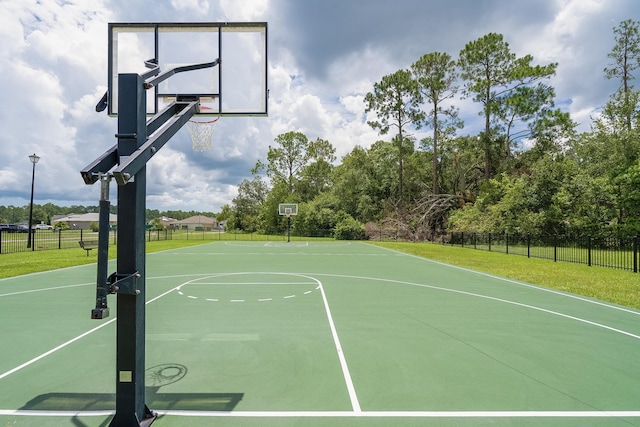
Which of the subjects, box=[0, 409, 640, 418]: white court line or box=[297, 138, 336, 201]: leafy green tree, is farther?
box=[297, 138, 336, 201]: leafy green tree

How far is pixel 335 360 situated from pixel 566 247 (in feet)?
61.1

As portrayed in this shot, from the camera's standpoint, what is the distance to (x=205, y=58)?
17.6 ft

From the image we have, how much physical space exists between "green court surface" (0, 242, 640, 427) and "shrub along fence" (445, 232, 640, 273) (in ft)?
26.7

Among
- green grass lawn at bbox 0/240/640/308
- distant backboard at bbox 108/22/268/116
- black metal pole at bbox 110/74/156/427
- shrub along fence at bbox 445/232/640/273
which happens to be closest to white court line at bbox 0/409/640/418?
black metal pole at bbox 110/74/156/427

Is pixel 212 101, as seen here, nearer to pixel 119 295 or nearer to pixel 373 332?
pixel 119 295

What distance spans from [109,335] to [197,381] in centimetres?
245

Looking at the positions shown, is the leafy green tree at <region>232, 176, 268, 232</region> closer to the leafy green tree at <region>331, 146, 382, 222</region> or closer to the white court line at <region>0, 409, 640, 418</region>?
the leafy green tree at <region>331, 146, 382, 222</region>

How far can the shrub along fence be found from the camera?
13.9 meters

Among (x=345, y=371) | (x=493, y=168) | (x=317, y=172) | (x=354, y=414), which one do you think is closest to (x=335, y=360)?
(x=345, y=371)

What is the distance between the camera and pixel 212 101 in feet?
16.4

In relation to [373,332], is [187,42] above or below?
above

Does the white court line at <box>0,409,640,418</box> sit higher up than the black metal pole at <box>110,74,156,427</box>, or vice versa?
the black metal pole at <box>110,74,156,427</box>

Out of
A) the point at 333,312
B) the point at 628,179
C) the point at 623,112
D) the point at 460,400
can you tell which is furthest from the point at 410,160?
the point at 460,400

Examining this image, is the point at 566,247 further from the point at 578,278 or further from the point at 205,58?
the point at 205,58
